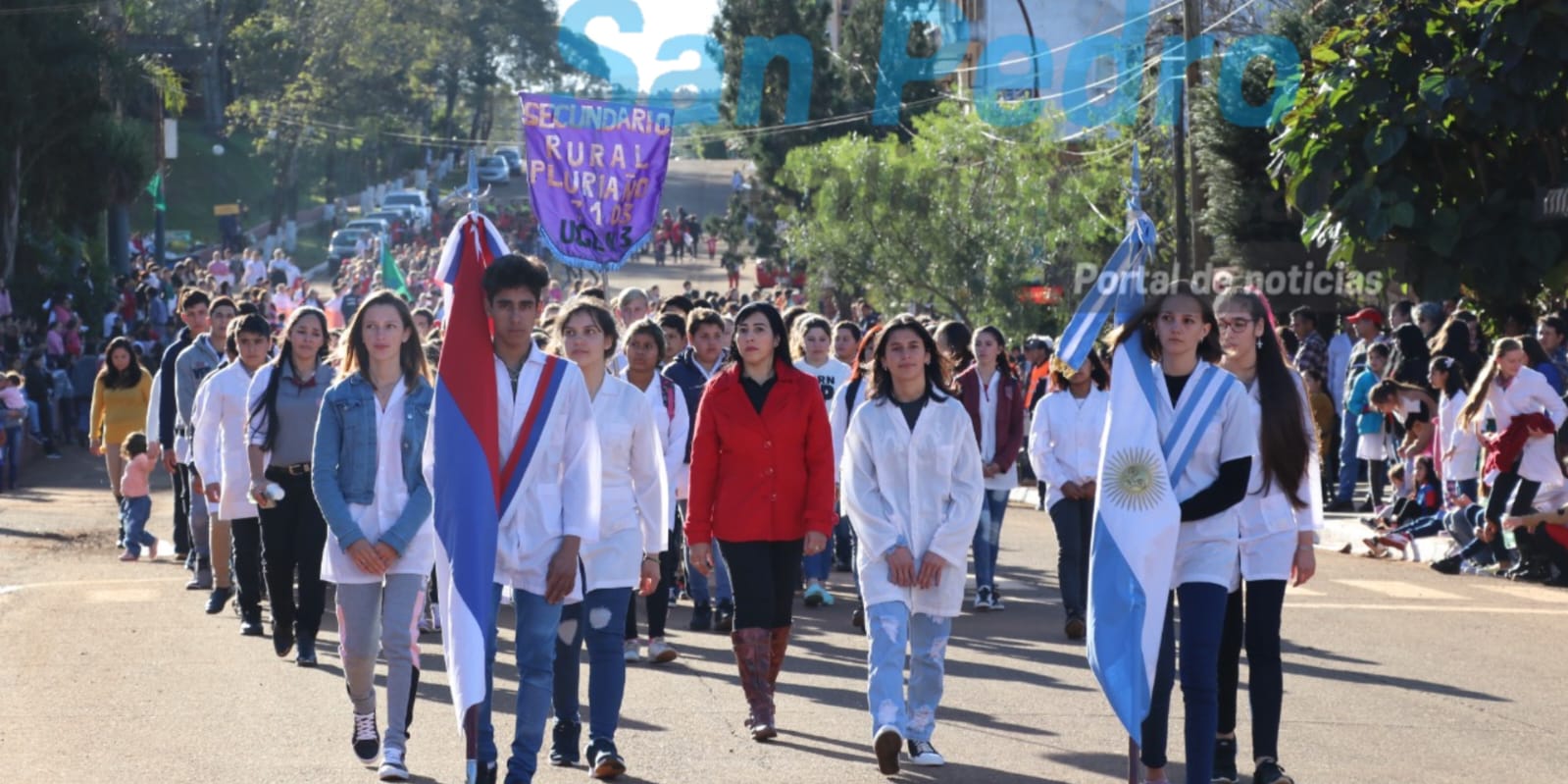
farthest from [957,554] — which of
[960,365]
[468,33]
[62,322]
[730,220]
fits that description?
[468,33]

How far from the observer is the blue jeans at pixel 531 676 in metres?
7.02

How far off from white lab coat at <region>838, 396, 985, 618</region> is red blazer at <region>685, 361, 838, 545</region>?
1.76 feet

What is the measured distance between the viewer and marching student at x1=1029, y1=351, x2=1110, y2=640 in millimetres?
12109

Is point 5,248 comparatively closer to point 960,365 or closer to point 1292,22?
point 1292,22

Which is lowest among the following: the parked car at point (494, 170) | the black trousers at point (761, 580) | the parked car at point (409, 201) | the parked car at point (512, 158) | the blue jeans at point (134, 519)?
the blue jeans at point (134, 519)

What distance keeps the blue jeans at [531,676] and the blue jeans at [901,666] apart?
4.46 feet

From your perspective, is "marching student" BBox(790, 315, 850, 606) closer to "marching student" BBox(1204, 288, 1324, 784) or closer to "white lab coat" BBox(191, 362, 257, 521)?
"white lab coat" BBox(191, 362, 257, 521)

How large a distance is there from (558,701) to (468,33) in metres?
88.6

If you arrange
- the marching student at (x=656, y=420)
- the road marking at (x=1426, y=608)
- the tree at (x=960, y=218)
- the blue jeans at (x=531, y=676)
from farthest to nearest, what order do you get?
the tree at (x=960, y=218), the road marking at (x=1426, y=608), the marching student at (x=656, y=420), the blue jeans at (x=531, y=676)

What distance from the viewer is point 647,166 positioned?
717 inches

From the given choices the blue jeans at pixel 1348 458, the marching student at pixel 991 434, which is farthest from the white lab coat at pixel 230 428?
the blue jeans at pixel 1348 458

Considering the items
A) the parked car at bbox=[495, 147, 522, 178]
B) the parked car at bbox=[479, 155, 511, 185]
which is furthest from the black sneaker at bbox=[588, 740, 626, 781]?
the parked car at bbox=[495, 147, 522, 178]

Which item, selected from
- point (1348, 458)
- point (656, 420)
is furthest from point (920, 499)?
point (1348, 458)

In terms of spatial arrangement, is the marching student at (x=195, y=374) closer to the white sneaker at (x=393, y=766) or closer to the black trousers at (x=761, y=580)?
the black trousers at (x=761, y=580)
